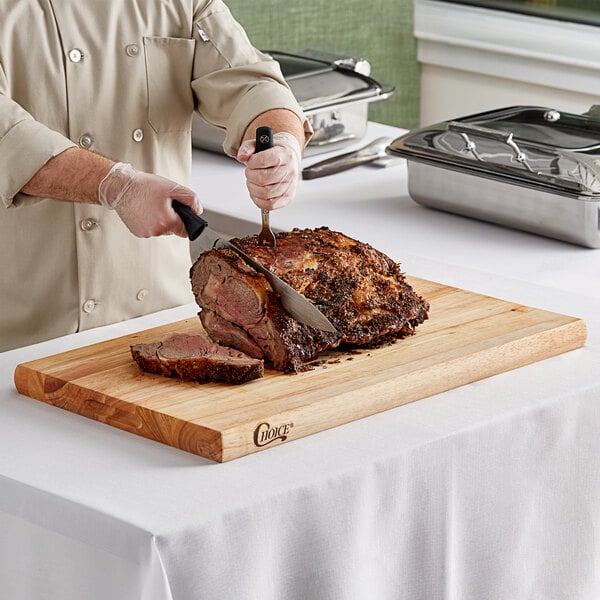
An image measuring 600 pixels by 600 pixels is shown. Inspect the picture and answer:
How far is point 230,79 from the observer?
186 centimetres

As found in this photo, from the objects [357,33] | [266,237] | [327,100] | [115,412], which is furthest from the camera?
[357,33]

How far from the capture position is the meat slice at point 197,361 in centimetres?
141

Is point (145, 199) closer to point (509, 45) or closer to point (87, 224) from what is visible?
point (87, 224)

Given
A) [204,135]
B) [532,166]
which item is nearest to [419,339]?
[532,166]

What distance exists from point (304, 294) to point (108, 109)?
51cm

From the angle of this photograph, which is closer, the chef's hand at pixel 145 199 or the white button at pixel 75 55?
the chef's hand at pixel 145 199

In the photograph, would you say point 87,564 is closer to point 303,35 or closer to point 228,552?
point 228,552

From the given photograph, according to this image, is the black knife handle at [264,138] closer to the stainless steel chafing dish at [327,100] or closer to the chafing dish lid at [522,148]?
the chafing dish lid at [522,148]

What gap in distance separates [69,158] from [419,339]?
0.51m

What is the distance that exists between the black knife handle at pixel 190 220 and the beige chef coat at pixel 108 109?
1.09 ft

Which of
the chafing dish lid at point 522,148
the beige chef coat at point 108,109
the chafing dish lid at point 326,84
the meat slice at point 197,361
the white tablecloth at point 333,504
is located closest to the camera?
the white tablecloth at point 333,504

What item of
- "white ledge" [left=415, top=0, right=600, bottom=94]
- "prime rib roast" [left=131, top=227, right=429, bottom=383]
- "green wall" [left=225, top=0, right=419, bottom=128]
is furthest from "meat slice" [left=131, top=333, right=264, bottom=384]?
"white ledge" [left=415, top=0, right=600, bottom=94]

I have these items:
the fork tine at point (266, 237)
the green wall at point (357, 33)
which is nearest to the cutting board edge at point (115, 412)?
the fork tine at point (266, 237)

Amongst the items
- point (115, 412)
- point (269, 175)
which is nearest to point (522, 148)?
point (269, 175)
